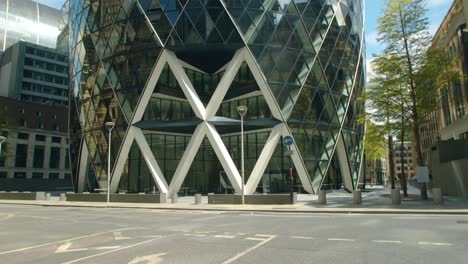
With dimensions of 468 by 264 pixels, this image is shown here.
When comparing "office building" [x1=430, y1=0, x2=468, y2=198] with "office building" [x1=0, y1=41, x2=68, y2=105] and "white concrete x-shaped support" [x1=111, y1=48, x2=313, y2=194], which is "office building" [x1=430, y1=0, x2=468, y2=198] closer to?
"white concrete x-shaped support" [x1=111, y1=48, x2=313, y2=194]

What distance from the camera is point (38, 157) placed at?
3563 inches

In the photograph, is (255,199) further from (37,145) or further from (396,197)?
(37,145)

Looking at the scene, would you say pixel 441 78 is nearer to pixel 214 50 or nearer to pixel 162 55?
pixel 214 50

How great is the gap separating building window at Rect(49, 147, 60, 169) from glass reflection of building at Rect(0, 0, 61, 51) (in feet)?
126

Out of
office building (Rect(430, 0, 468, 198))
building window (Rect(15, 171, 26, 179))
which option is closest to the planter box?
office building (Rect(430, 0, 468, 198))

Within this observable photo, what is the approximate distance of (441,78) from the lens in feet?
81.3

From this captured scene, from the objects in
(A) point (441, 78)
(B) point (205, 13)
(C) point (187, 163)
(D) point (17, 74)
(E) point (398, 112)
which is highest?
(D) point (17, 74)

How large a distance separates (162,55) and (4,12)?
101 m

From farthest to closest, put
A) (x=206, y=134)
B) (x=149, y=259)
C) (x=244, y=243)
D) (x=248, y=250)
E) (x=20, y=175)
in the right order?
(x=20, y=175)
(x=206, y=134)
(x=244, y=243)
(x=248, y=250)
(x=149, y=259)

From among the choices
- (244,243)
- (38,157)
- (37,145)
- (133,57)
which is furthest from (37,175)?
(244,243)

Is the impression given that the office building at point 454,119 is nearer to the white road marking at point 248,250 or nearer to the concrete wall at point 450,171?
the concrete wall at point 450,171

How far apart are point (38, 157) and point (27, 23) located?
49568 millimetres

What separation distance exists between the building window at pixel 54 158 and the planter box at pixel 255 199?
81.6 m

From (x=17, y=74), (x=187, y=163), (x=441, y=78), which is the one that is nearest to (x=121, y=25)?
(x=187, y=163)
